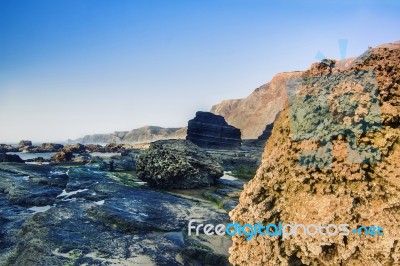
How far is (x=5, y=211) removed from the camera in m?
7.34

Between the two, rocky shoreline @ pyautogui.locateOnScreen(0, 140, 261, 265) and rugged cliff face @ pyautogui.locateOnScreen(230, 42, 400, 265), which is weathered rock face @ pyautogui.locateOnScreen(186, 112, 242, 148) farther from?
rugged cliff face @ pyautogui.locateOnScreen(230, 42, 400, 265)

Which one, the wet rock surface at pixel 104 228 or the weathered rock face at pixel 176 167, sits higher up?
the weathered rock face at pixel 176 167

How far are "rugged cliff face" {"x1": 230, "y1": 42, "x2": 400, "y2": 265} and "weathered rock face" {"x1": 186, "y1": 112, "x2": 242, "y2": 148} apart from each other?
36701 millimetres

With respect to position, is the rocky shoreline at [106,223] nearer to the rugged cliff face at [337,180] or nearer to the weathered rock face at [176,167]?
the weathered rock face at [176,167]

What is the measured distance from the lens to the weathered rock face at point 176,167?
414 inches

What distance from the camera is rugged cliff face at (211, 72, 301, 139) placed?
124 metres

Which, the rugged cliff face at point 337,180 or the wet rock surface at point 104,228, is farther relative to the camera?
the wet rock surface at point 104,228

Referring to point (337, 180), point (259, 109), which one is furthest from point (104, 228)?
point (259, 109)

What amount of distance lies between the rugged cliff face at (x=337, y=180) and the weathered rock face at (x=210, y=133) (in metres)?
36.7

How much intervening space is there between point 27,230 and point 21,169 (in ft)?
27.1

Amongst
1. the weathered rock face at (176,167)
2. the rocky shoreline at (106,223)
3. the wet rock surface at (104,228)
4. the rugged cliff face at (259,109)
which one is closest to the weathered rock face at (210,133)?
the weathered rock face at (176,167)

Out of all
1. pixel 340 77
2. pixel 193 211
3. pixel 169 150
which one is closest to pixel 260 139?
pixel 169 150

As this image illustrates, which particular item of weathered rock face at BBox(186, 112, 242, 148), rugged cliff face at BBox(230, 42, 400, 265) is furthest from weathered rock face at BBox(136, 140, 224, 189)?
weathered rock face at BBox(186, 112, 242, 148)

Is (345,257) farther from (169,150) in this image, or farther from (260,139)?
(260,139)
